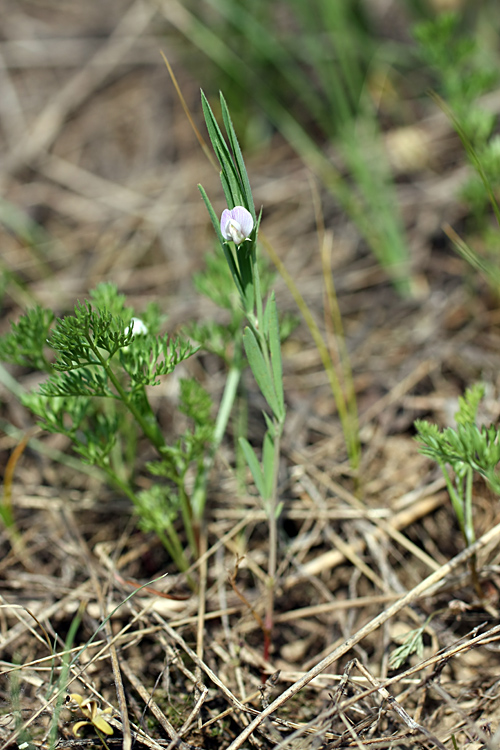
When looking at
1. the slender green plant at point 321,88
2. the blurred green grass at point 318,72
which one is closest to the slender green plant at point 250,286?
the slender green plant at point 321,88

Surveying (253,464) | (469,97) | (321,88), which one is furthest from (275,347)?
(321,88)

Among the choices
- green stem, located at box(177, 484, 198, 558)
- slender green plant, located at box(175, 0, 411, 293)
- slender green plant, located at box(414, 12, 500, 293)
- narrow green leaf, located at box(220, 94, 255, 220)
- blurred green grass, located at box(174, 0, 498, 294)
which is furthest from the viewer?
blurred green grass, located at box(174, 0, 498, 294)

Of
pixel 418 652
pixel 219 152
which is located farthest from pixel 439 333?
pixel 219 152

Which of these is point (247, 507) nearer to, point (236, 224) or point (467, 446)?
point (467, 446)

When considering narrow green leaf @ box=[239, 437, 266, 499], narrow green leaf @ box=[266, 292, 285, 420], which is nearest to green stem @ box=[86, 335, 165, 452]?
narrow green leaf @ box=[239, 437, 266, 499]

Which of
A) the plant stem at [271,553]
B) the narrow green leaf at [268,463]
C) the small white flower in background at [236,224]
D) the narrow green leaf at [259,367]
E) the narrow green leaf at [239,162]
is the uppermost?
the narrow green leaf at [239,162]

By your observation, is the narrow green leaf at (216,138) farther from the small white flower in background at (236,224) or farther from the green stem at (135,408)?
the green stem at (135,408)

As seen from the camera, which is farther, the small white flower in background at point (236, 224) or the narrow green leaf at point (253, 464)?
the narrow green leaf at point (253, 464)

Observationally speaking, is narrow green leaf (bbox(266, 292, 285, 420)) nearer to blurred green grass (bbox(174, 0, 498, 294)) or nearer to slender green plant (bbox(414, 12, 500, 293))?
slender green plant (bbox(414, 12, 500, 293))
